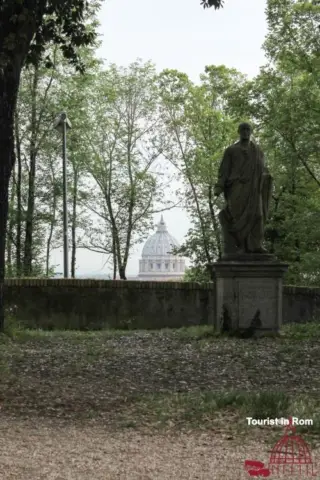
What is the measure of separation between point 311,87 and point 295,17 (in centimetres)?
238

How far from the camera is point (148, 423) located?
6965 mm

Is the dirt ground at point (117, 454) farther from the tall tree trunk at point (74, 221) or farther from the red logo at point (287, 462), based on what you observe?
the tall tree trunk at point (74, 221)

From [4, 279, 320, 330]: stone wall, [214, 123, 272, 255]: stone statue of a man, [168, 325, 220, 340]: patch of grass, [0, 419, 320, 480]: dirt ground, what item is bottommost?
[0, 419, 320, 480]: dirt ground

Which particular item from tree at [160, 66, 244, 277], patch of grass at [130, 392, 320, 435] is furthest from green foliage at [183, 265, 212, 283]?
patch of grass at [130, 392, 320, 435]

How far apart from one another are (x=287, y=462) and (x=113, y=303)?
47.3ft

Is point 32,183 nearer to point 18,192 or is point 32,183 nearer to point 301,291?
point 18,192

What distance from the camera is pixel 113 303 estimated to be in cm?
1980

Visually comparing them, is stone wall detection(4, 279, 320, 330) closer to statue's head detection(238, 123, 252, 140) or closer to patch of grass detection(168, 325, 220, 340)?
patch of grass detection(168, 325, 220, 340)

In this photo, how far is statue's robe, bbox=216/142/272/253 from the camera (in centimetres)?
1341

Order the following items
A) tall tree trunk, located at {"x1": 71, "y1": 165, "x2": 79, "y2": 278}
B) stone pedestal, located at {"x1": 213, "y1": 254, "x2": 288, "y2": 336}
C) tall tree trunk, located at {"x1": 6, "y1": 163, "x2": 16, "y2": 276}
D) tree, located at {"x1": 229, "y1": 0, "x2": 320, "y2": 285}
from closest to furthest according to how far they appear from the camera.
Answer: stone pedestal, located at {"x1": 213, "y1": 254, "x2": 288, "y2": 336}, tree, located at {"x1": 229, "y1": 0, "x2": 320, "y2": 285}, tall tree trunk, located at {"x1": 6, "y1": 163, "x2": 16, "y2": 276}, tall tree trunk, located at {"x1": 71, "y1": 165, "x2": 79, "y2": 278}

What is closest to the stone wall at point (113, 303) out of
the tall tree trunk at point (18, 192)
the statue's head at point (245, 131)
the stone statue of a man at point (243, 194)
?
the stone statue of a man at point (243, 194)

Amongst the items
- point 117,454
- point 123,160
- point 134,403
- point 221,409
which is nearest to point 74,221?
point 123,160

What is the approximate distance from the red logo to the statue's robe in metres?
7.38

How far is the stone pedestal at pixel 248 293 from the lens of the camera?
13.1 metres
